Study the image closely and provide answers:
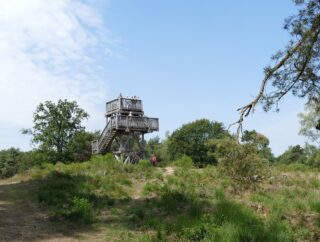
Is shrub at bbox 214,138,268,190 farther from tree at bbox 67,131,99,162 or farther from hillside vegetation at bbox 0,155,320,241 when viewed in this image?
tree at bbox 67,131,99,162

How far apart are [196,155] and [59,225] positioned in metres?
57.5

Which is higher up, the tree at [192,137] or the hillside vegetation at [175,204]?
the tree at [192,137]

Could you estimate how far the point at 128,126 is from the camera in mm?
31453

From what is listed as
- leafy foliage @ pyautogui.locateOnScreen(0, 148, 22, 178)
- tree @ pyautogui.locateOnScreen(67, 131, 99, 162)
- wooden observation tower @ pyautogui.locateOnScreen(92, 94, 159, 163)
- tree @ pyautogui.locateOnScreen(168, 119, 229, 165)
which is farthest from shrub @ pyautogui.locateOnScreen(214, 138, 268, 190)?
leafy foliage @ pyautogui.locateOnScreen(0, 148, 22, 178)

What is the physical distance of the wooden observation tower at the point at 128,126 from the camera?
31516 mm

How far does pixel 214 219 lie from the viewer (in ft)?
38.0

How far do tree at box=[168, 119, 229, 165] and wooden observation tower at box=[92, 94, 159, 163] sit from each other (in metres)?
37.2

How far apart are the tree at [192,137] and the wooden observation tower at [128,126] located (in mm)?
37194

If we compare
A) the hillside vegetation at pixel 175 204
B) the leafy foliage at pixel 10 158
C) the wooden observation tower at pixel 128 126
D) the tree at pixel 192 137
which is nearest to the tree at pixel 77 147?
the tree at pixel 192 137

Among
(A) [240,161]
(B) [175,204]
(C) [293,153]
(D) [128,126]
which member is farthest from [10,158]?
(A) [240,161]

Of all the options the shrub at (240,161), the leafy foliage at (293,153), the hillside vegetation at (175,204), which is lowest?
the hillside vegetation at (175,204)

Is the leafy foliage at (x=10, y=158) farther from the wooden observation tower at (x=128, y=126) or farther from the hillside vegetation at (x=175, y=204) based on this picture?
the hillside vegetation at (x=175, y=204)

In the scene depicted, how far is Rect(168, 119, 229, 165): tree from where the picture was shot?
69938mm

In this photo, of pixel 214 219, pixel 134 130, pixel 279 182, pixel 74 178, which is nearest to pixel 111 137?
pixel 134 130
